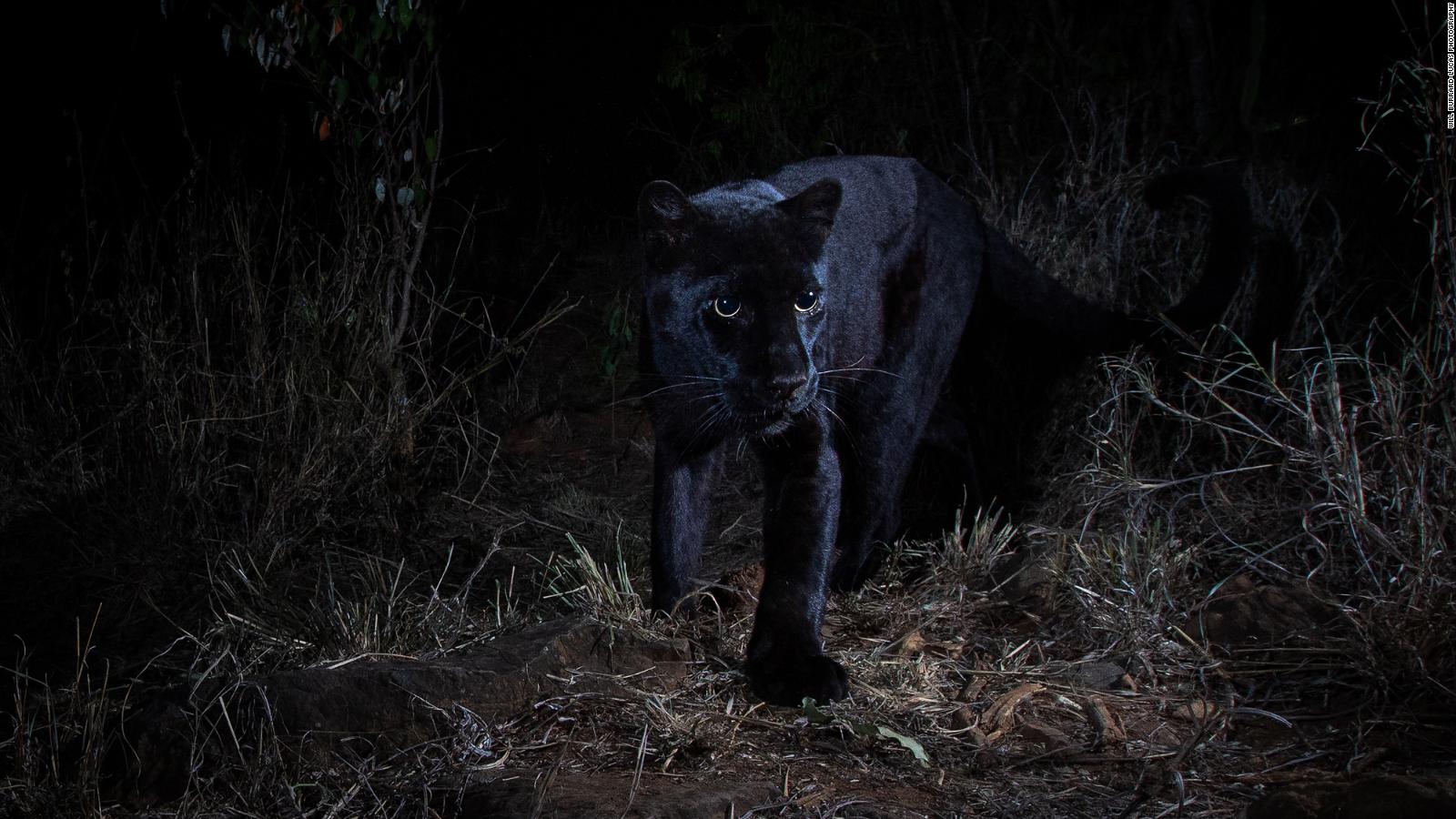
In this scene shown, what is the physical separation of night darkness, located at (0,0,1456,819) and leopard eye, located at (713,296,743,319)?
0.73 metres

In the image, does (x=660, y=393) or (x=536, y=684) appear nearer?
(x=536, y=684)

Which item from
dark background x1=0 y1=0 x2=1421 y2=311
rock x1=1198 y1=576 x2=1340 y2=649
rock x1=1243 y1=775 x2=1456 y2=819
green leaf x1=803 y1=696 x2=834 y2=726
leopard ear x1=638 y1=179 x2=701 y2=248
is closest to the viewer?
rock x1=1243 y1=775 x2=1456 y2=819

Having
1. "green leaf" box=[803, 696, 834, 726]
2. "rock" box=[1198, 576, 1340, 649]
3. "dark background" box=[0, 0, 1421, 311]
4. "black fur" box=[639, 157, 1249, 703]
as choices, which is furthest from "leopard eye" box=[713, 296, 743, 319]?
"dark background" box=[0, 0, 1421, 311]

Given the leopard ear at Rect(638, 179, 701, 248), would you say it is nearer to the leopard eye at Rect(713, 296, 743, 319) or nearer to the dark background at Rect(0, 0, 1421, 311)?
the leopard eye at Rect(713, 296, 743, 319)

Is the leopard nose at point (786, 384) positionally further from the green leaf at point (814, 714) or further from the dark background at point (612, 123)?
the dark background at point (612, 123)

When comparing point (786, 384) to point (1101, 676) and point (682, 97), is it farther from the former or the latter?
point (682, 97)

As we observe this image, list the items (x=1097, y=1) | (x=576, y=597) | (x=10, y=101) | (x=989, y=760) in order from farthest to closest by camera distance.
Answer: (x=1097, y=1) < (x=10, y=101) < (x=576, y=597) < (x=989, y=760)

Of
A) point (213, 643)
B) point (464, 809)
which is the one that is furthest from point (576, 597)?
point (464, 809)

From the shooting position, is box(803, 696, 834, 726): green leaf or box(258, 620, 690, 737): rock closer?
box(258, 620, 690, 737): rock

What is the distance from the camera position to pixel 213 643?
3307mm

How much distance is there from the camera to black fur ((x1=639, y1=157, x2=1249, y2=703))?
3.15 m

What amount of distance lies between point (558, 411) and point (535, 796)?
3747 millimetres

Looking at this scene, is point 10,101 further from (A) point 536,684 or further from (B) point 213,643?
(A) point 536,684

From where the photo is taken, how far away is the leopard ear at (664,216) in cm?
329
